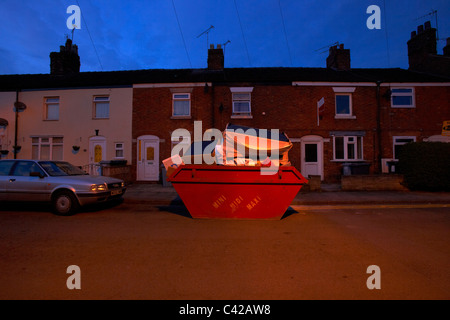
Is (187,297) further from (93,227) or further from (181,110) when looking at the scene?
(181,110)

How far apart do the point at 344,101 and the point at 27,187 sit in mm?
15362

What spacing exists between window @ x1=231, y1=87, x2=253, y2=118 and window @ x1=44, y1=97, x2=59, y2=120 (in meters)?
11.1

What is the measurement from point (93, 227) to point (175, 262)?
2.83 meters

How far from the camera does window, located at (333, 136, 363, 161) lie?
44.3 ft

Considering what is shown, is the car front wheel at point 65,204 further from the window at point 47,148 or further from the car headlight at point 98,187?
the window at point 47,148

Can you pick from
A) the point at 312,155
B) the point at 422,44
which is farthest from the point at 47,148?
the point at 422,44

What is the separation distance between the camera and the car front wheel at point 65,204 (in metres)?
6.25

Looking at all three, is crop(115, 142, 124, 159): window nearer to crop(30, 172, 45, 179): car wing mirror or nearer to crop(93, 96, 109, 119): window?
crop(93, 96, 109, 119): window

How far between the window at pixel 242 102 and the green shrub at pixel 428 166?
323 inches

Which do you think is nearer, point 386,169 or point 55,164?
point 55,164

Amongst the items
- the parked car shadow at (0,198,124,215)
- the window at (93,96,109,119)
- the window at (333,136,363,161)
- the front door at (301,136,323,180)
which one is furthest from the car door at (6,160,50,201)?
the window at (333,136,363,161)

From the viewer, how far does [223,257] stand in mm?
3566

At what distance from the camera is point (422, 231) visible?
195 inches
